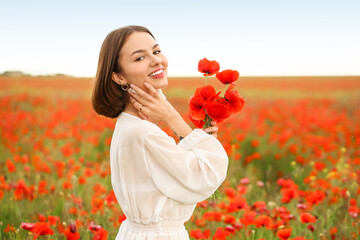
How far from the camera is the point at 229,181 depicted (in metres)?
4.09

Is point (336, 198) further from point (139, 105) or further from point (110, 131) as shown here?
point (110, 131)

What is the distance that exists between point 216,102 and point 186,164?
28cm

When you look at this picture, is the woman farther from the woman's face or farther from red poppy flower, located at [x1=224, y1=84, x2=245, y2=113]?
red poppy flower, located at [x1=224, y1=84, x2=245, y2=113]

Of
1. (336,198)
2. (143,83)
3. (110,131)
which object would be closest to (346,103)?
(110,131)

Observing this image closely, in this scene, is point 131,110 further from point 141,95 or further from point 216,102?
point 216,102

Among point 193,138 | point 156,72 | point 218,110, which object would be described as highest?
point 156,72

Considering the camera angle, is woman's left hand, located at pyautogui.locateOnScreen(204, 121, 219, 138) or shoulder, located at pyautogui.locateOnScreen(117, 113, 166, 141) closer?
shoulder, located at pyautogui.locateOnScreen(117, 113, 166, 141)

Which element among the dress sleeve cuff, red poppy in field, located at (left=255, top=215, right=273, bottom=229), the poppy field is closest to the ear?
the poppy field

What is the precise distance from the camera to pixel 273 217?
270cm

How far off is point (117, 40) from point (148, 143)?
0.47 metres

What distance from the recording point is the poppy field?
2.61m

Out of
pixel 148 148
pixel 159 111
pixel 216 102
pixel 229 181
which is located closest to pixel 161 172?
pixel 148 148

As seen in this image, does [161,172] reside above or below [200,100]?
below

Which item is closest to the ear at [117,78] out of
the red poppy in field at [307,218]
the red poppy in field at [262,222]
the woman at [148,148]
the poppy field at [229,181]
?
the woman at [148,148]
